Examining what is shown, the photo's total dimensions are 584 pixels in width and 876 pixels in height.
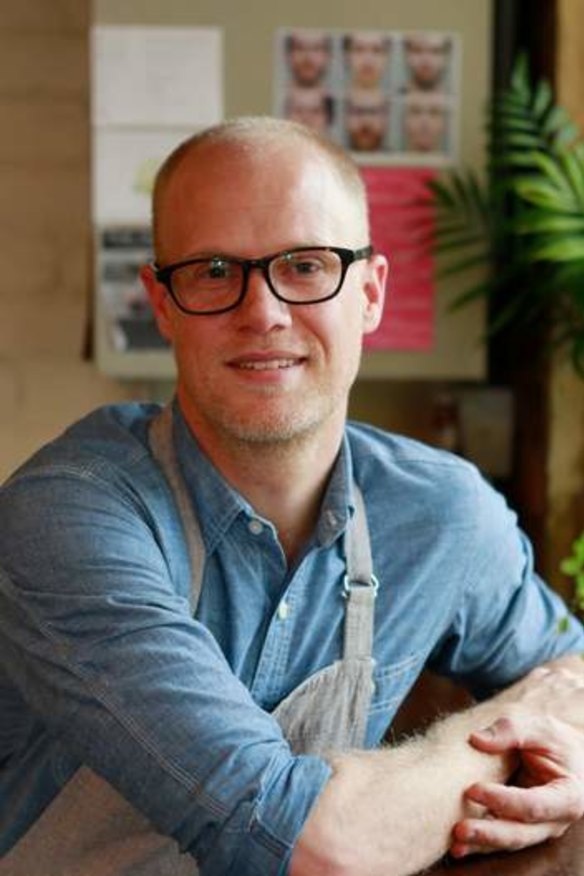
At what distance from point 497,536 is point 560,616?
154 millimetres

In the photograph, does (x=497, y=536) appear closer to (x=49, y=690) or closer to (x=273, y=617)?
(x=273, y=617)

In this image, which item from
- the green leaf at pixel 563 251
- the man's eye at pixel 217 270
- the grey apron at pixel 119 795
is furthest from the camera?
the green leaf at pixel 563 251

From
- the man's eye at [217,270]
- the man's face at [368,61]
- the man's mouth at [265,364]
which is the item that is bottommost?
the man's mouth at [265,364]

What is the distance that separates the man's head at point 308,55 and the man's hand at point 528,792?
4.99 feet

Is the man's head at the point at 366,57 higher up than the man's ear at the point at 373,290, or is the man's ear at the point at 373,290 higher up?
the man's head at the point at 366,57

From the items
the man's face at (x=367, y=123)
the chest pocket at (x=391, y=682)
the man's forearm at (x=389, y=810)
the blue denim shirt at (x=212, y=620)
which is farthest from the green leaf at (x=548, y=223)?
the man's forearm at (x=389, y=810)

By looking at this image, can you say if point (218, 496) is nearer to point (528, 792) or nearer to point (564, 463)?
point (528, 792)

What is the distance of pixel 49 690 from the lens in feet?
4.98

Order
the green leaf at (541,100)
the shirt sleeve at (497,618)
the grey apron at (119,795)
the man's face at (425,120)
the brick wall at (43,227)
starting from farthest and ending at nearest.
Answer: the brick wall at (43,227) → the man's face at (425,120) → the green leaf at (541,100) → the shirt sleeve at (497,618) → the grey apron at (119,795)

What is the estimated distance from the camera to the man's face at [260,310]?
1651 millimetres

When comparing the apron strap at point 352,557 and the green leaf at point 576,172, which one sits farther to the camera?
the green leaf at point 576,172

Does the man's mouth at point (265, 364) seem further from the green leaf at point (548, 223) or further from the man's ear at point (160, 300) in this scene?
the green leaf at point (548, 223)

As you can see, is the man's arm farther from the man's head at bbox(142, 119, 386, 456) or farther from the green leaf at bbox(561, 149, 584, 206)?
the green leaf at bbox(561, 149, 584, 206)

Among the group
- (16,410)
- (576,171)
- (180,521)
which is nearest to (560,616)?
(180,521)
